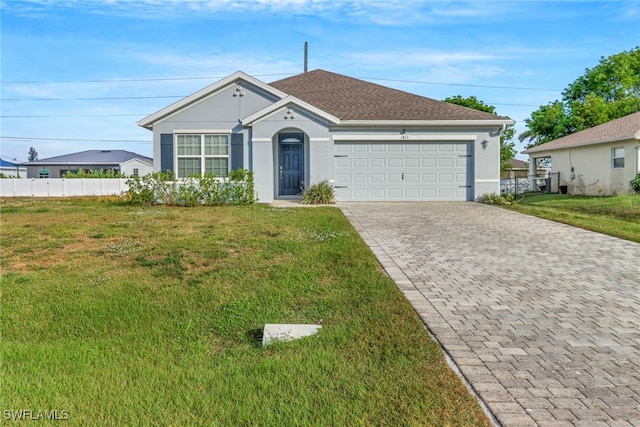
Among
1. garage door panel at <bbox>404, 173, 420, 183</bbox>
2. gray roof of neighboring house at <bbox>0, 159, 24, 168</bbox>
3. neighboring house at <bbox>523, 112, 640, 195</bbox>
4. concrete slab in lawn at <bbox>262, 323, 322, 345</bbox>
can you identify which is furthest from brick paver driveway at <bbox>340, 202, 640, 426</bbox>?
gray roof of neighboring house at <bbox>0, 159, 24, 168</bbox>

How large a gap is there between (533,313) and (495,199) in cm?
1361

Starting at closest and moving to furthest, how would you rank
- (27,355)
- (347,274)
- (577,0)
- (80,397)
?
(80,397), (27,355), (347,274), (577,0)

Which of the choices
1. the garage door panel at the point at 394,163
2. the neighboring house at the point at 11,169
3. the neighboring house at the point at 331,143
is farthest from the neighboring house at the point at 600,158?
the neighboring house at the point at 11,169

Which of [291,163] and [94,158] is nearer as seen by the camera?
[291,163]

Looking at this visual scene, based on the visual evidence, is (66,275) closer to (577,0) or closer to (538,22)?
(577,0)

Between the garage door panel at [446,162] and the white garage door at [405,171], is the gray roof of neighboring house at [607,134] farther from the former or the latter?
the garage door panel at [446,162]

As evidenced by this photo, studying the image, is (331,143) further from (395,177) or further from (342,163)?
(395,177)

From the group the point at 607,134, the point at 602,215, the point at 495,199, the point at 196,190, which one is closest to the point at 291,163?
the point at 196,190

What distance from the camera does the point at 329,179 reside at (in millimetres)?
17797

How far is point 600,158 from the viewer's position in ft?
78.2

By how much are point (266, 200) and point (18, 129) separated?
51115mm

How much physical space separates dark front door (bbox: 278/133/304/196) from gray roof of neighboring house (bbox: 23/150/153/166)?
35.4 metres

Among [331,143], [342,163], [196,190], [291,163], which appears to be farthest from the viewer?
[291,163]

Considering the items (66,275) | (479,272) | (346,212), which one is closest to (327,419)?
(479,272)
